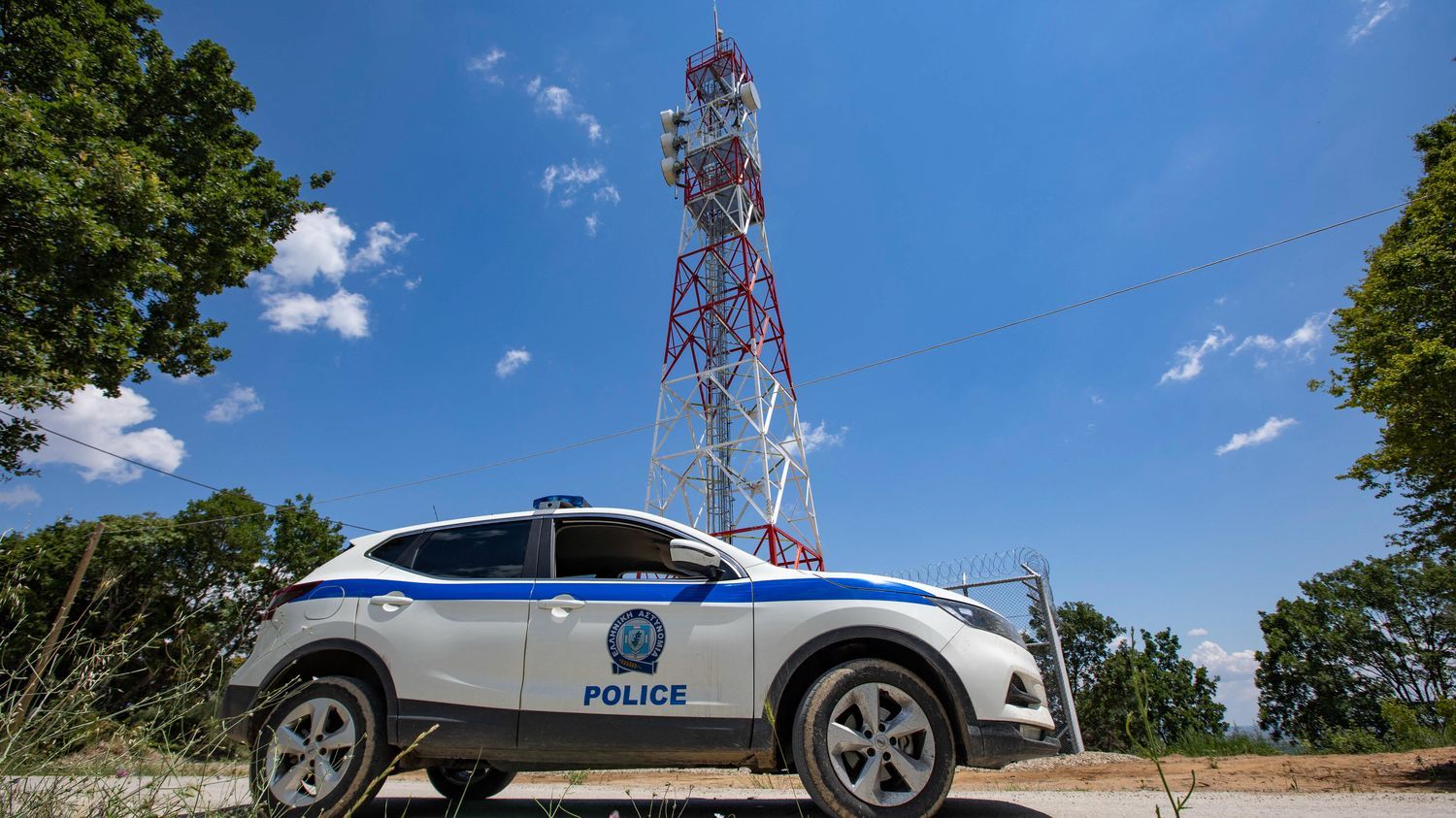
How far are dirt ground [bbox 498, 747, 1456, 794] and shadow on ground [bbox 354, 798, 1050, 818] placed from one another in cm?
79

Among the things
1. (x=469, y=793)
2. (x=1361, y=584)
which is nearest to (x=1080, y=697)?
(x=1361, y=584)

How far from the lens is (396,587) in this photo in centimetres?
396

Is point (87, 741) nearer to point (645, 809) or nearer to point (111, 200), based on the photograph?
point (645, 809)

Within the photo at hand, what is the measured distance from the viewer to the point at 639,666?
11.6 ft

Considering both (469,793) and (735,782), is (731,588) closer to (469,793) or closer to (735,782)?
(469,793)

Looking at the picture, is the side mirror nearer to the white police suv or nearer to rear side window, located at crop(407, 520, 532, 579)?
the white police suv

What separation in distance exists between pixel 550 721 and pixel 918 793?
6.23 feet

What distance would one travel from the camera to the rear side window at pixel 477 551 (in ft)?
13.2

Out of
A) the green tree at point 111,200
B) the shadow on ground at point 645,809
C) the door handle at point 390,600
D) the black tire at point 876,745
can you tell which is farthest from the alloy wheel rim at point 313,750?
the green tree at point 111,200

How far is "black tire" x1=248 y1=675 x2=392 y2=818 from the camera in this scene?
3471 mm

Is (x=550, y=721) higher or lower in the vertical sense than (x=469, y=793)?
higher

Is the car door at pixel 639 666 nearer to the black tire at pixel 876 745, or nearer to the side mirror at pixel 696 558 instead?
the side mirror at pixel 696 558

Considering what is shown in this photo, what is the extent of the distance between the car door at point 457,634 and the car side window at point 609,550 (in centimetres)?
28

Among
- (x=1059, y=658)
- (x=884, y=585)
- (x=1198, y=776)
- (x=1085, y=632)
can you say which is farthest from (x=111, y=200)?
(x=1085, y=632)
